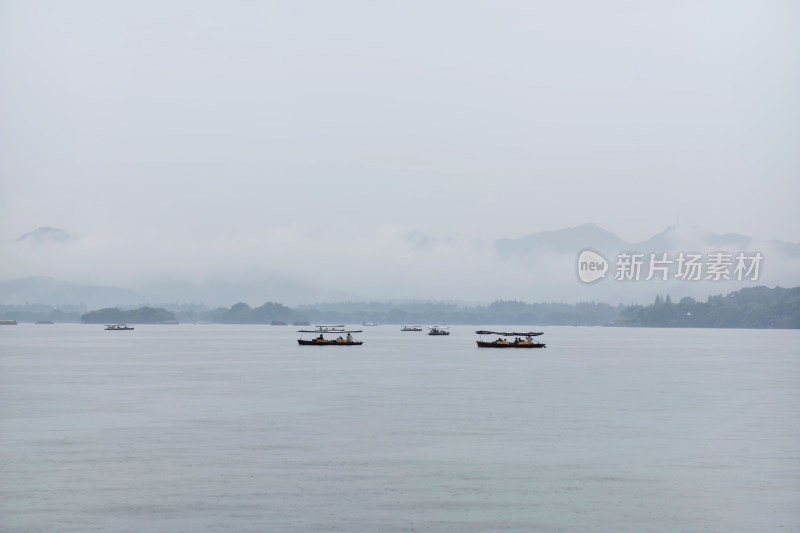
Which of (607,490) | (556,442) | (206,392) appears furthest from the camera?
(206,392)

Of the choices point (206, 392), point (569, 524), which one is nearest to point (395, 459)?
point (569, 524)

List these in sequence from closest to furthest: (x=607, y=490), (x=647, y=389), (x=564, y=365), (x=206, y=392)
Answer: (x=607, y=490) → (x=206, y=392) → (x=647, y=389) → (x=564, y=365)

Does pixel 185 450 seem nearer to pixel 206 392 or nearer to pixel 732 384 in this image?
pixel 206 392

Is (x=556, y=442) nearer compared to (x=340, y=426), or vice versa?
(x=556, y=442)

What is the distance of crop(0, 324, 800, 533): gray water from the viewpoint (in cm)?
3825

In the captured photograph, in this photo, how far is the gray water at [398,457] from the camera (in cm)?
3825

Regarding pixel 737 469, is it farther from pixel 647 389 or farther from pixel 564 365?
pixel 564 365

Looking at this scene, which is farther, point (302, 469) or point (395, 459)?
point (395, 459)

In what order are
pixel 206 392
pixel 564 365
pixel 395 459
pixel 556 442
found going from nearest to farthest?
pixel 395 459, pixel 556 442, pixel 206 392, pixel 564 365

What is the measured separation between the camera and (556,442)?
190ft

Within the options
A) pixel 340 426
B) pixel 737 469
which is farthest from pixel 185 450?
pixel 737 469

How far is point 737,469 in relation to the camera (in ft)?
160

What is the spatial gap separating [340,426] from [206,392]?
102 ft

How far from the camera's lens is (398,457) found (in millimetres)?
51906
